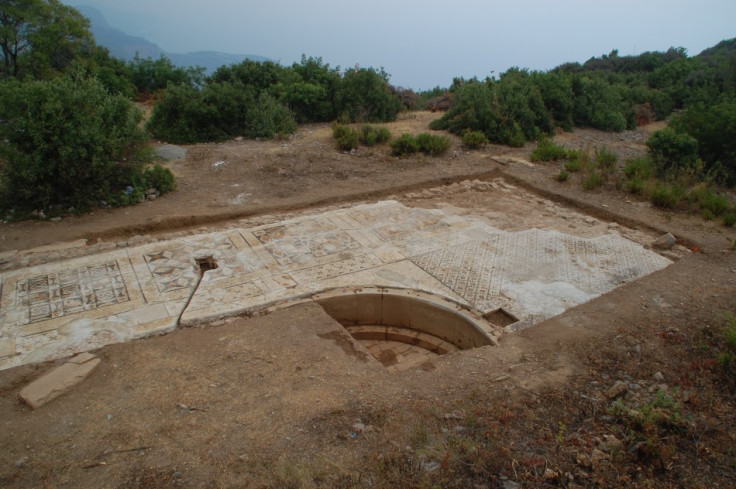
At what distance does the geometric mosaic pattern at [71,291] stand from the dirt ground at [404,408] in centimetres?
86

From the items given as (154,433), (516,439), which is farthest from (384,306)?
(154,433)

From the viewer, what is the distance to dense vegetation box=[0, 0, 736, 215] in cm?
736

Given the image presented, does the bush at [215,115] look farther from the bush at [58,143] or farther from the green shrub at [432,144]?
the bush at [58,143]

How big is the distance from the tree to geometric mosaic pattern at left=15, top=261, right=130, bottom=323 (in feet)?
37.8

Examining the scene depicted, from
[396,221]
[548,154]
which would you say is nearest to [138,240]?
[396,221]

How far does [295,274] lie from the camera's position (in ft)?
19.9

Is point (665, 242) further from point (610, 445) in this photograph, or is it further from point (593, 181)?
point (610, 445)

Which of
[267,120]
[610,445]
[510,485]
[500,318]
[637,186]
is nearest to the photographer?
[510,485]

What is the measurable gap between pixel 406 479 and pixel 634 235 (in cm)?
598

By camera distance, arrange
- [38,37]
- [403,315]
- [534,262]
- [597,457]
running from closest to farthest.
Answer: [597,457] → [403,315] → [534,262] → [38,37]

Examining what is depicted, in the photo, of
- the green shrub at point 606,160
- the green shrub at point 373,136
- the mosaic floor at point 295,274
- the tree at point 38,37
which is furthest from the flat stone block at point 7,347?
the tree at point 38,37

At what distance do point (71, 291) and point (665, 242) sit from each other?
7.80 m

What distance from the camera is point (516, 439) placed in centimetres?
357

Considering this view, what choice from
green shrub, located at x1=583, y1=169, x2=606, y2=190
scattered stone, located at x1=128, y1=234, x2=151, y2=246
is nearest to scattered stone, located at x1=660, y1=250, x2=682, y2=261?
green shrub, located at x1=583, y1=169, x2=606, y2=190
